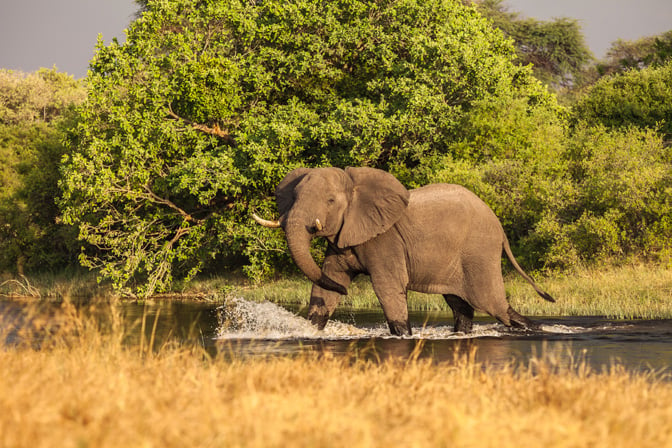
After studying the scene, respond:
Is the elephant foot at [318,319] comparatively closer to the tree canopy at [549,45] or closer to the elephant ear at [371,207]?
the elephant ear at [371,207]

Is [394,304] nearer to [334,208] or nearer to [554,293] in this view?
[334,208]

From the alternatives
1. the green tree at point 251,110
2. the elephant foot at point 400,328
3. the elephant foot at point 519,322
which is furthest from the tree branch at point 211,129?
the elephant foot at point 519,322

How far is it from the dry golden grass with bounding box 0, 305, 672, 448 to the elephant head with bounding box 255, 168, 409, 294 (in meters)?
4.90

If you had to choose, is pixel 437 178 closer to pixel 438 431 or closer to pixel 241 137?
pixel 241 137

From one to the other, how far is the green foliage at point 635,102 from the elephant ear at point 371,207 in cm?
1913

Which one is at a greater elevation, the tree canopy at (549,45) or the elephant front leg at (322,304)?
the tree canopy at (549,45)

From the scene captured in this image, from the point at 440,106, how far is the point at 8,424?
2170 cm

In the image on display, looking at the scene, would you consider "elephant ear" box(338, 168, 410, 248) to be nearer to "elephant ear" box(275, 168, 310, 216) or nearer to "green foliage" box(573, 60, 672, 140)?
"elephant ear" box(275, 168, 310, 216)

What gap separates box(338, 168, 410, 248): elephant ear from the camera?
1327 centimetres

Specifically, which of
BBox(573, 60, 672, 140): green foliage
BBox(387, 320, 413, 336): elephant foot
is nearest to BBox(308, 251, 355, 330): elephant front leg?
BBox(387, 320, 413, 336): elephant foot

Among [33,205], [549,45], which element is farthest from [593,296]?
[549,45]

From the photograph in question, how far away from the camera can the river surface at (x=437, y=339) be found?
11383mm

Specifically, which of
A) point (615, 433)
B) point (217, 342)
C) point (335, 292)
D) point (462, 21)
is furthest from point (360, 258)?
point (462, 21)

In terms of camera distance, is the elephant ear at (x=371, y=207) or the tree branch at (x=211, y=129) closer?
the elephant ear at (x=371, y=207)
